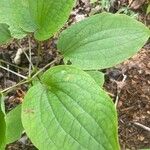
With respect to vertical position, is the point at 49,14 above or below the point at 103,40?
above

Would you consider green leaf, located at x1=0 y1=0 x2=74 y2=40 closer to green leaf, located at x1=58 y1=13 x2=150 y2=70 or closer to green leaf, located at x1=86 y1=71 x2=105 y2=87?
green leaf, located at x1=58 y1=13 x2=150 y2=70

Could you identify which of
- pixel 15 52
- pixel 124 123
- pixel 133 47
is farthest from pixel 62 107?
pixel 15 52

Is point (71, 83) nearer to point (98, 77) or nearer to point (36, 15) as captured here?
point (36, 15)

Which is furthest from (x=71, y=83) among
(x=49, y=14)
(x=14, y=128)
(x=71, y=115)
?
(x=14, y=128)

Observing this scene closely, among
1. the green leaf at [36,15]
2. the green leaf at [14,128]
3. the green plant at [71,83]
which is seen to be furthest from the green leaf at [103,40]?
the green leaf at [14,128]

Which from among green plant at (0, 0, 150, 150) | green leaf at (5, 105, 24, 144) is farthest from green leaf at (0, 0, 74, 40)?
green leaf at (5, 105, 24, 144)

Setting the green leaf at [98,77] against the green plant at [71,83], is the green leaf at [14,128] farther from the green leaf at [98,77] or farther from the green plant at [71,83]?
the green leaf at [98,77]

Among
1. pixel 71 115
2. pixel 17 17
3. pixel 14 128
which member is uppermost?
pixel 17 17
